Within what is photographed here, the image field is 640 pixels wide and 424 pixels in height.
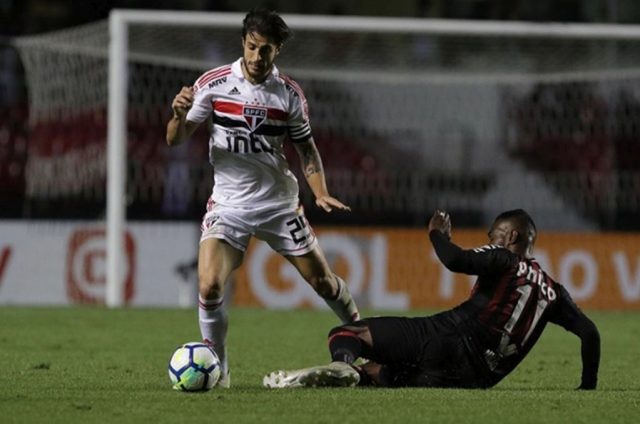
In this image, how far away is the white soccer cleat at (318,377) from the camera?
7355mm

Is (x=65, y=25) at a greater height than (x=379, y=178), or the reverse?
(x=65, y=25)

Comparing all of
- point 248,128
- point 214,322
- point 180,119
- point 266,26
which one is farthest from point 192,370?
point 266,26

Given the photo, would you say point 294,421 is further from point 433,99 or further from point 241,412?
point 433,99

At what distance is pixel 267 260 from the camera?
1656 centimetres

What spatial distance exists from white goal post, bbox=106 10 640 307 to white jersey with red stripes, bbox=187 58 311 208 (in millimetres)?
7559

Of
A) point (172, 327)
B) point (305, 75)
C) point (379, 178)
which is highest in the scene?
point (305, 75)

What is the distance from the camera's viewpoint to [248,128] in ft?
26.2

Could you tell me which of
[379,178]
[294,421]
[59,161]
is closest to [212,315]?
[294,421]

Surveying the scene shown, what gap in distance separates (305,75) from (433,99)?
1.95m

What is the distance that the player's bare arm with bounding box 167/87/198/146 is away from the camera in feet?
24.5

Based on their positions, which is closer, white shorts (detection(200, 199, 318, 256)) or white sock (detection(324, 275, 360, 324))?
white shorts (detection(200, 199, 318, 256))

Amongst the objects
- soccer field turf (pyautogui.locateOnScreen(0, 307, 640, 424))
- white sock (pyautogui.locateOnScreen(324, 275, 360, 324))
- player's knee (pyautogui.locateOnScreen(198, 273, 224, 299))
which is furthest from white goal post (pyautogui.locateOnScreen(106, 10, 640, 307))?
player's knee (pyautogui.locateOnScreen(198, 273, 224, 299))

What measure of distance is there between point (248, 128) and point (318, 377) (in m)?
1.48

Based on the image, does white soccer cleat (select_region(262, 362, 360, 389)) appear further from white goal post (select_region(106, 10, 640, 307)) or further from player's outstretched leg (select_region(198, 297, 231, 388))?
white goal post (select_region(106, 10, 640, 307))
